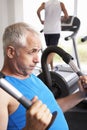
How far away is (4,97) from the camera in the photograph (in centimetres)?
108

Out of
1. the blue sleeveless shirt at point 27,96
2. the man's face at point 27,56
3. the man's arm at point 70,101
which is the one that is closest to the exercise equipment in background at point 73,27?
the man's arm at point 70,101

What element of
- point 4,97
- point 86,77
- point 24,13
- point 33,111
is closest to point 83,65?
point 24,13

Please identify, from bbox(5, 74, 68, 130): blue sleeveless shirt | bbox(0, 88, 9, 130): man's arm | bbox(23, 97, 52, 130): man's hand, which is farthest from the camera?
bbox(5, 74, 68, 130): blue sleeveless shirt

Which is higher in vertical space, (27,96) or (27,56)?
(27,56)

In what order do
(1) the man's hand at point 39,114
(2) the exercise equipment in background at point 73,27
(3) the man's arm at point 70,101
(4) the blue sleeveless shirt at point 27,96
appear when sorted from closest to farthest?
(1) the man's hand at point 39,114
(4) the blue sleeveless shirt at point 27,96
(3) the man's arm at point 70,101
(2) the exercise equipment in background at point 73,27

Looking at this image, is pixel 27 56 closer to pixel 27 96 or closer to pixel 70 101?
pixel 27 96

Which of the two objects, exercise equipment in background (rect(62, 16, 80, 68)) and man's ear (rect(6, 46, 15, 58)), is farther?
exercise equipment in background (rect(62, 16, 80, 68))

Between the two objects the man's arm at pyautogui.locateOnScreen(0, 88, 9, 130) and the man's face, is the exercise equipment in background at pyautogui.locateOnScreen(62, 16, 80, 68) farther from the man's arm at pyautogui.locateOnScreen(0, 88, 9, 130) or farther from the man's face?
the man's arm at pyautogui.locateOnScreen(0, 88, 9, 130)

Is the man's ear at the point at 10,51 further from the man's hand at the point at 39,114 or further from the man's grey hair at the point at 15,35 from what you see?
the man's hand at the point at 39,114

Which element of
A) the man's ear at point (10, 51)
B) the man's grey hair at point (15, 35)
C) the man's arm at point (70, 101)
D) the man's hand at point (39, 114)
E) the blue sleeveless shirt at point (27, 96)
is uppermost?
the man's grey hair at point (15, 35)

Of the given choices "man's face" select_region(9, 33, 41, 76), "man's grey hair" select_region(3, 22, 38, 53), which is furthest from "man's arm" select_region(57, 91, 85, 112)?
"man's grey hair" select_region(3, 22, 38, 53)

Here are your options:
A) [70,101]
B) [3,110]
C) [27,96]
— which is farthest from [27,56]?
[70,101]

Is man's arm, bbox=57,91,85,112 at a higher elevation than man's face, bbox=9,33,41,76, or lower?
lower

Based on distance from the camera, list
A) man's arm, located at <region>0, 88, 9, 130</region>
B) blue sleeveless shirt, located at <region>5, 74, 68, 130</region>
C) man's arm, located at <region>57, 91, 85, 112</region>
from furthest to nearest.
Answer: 1. man's arm, located at <region>57, 91, 85, 112</region>
2. blue sleeveless shirt, located at <region>5, 74, 68, 130</region>
3. man's arm, located at <region>0, 88, 9, 130</region>
